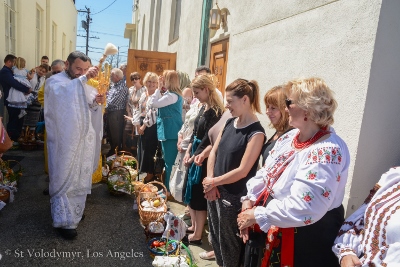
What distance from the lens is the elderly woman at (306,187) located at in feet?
4.56

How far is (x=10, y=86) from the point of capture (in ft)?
21.2

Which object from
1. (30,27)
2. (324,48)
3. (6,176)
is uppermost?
(30,27)

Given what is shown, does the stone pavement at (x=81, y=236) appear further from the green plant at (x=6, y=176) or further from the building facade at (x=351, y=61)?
the building facade at (x=351, y=61)

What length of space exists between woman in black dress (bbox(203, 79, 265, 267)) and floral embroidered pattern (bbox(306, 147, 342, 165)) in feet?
2.40

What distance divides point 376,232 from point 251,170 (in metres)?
1.07

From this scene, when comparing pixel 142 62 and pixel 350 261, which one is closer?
pixel 350 261

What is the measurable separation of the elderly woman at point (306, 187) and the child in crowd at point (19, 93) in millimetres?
6414

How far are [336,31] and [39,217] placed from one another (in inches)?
135

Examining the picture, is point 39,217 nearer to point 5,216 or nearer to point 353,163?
point 5,216

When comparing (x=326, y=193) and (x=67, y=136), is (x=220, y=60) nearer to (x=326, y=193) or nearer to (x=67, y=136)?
(x=67, y=136)

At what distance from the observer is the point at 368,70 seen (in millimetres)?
2074

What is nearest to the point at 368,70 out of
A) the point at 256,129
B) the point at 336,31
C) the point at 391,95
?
the point at 391,95

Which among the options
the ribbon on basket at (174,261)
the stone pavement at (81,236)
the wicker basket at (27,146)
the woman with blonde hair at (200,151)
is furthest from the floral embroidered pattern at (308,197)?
the wicker basket at (27,146)

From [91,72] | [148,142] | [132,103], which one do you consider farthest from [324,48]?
[132,103]
